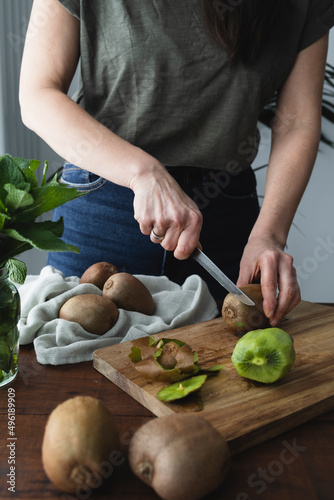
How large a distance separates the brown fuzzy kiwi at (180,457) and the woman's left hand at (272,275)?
1.69 ft

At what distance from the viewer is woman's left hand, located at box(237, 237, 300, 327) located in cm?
106

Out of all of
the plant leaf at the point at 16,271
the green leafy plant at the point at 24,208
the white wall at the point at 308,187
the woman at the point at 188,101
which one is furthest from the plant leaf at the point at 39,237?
the white wall at the point at 308,187

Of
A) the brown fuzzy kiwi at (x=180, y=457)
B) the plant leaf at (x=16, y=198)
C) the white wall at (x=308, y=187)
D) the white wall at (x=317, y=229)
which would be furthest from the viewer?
the white wall at (x=317, y=229)

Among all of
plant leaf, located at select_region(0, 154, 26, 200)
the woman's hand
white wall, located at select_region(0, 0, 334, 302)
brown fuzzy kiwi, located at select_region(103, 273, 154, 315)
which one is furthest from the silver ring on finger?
white wall, located at select_region(0, 0, 334, 302)

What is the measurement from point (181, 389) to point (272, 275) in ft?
1.38

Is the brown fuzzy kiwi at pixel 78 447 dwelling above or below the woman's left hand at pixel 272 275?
above

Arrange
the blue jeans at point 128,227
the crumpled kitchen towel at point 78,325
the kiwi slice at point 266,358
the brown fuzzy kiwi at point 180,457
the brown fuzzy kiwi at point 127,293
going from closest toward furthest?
the brown fuzzy kiwi at point 180,457 → the kiwi slice at point 266,358 → the crumpled kitchen towel at point 78,325 → the brown fuzzy kiwi at point 127,293 → the blue jeans at point 128,227

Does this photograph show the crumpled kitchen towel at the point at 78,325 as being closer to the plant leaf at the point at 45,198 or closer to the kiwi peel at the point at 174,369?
the kiwi peel at the point at 174,369

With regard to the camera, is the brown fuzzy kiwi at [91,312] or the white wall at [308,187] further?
the white wall at [308,187]

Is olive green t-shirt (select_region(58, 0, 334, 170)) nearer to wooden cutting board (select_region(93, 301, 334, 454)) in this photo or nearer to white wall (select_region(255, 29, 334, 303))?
wooden cutting board (select_region(93, 301, 334, 454))

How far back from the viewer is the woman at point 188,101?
1.23 m

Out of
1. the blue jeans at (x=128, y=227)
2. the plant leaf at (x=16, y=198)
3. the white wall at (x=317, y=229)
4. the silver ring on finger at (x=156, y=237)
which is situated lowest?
the white wall at (x=317, y=229)

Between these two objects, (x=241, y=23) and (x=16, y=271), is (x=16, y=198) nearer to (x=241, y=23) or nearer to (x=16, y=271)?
(x=16, y=271)

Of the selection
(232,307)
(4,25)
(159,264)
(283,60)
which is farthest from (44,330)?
(4,25)
